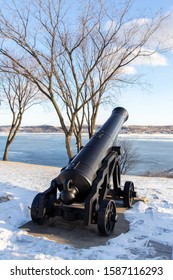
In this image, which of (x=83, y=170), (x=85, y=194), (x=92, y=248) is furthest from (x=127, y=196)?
(x=92, y=248)

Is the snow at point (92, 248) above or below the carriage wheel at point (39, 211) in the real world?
below

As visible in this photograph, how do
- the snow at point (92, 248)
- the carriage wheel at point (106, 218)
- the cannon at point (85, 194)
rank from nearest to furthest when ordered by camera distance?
the snow at point (92, 248) → the carriage wheel at point (106, 218) → the cannon at point (85, 194)

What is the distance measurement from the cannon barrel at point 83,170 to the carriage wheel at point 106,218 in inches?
16.0

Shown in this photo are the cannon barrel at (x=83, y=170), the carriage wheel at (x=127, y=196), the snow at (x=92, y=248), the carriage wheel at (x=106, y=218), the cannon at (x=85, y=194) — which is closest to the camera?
the snow at (x=92, y=248)

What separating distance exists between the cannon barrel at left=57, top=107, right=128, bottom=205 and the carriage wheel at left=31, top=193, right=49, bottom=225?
32 centimetres

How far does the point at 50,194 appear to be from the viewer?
4.80m

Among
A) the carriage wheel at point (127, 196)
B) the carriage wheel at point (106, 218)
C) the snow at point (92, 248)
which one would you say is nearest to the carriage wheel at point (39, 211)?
the snow at point (92, 248)

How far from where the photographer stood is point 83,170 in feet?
15.0

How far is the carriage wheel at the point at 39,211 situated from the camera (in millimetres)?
4508

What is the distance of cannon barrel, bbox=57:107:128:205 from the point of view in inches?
175

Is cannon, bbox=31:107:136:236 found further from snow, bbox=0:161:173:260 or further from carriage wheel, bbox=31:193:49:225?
snow, bbox=0:161:173:260

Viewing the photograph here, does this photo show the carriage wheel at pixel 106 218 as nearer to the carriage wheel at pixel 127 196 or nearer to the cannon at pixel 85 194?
the cannon at pixel 85 194

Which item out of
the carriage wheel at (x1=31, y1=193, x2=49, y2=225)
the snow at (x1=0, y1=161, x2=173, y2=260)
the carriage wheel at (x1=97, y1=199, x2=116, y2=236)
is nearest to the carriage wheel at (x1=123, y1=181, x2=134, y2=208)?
the snow at (x1=0, y1=161, x2=173, y2=260)
